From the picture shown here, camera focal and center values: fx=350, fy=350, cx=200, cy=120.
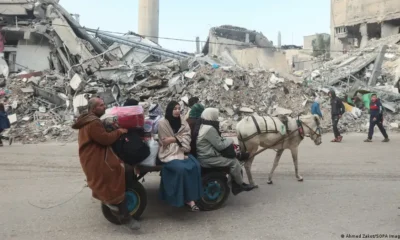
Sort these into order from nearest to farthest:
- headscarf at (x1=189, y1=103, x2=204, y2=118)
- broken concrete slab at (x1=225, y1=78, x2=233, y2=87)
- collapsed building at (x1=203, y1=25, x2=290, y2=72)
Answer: headscarf at (x1=189, y1=103, x2=204, y2=118) < broken concrete slab at (x1=225, y1=78, x2=233, y2=87) < collapsed building at (x1=203, y1=25, x2=290, y2=72)

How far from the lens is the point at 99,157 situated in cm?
412

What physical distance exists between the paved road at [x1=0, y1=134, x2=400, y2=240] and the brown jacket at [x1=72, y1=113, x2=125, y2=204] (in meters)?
0.56

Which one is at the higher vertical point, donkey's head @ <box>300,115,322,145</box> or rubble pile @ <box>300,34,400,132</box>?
rubble pile @ <box>300,34,400,132</box>

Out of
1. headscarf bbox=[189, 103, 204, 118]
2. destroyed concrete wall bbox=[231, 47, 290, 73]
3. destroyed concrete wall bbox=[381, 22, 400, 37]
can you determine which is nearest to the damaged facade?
destroyed concrete wall bbox=[381, 22, 400, 37]

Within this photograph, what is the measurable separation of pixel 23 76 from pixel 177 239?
15.2 m

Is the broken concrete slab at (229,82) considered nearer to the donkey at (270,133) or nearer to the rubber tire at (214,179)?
the donkey at (270,133)

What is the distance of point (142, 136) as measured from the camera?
473cm

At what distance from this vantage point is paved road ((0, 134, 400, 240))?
434 centimetres

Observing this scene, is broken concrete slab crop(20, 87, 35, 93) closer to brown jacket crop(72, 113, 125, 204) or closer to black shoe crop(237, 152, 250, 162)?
black shoe crop(237, 152, 250, 162)

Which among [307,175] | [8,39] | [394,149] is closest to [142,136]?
[307,175]

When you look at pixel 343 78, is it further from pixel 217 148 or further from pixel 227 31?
pixel 217 148

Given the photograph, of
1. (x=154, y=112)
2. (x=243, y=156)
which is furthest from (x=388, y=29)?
(x=154, y=112)

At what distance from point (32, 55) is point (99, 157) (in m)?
17.4

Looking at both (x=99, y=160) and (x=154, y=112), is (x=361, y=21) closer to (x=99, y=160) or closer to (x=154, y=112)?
(x=154, y=112)
